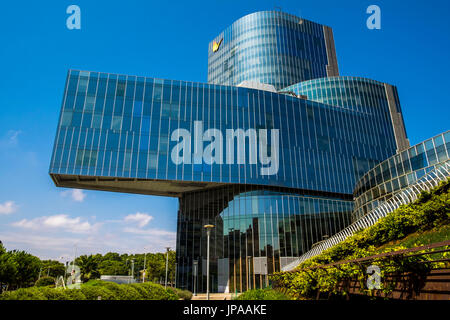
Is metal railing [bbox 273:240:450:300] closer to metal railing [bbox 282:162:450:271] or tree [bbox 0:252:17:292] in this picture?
metal railing [bbox 282:162:450:271]

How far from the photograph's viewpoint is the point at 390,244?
16750 millimetres

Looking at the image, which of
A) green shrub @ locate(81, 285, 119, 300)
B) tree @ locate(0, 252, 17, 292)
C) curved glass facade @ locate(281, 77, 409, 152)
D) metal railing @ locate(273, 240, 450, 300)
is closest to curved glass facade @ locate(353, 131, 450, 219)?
metal railing @ locate(273, 240, 450, 300)

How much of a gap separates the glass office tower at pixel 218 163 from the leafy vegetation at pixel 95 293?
23257 millimetres

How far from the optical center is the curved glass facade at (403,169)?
28.1 m

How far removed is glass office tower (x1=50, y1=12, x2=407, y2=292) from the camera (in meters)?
49.8

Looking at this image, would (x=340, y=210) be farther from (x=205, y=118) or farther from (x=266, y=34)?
(x=266, y=34)

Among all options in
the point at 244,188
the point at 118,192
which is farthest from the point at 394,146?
the point at 118,192

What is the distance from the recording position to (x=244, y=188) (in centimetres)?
5450

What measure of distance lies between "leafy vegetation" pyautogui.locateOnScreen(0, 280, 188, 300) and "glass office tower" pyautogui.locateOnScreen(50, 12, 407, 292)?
916 inches

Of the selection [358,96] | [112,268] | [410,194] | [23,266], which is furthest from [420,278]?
[112,268]

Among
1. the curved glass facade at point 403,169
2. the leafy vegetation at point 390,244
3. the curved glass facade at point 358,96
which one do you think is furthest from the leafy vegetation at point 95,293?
the curved glass facade at point 358,96

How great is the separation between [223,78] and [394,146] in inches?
2349

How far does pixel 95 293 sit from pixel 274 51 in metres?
91.3

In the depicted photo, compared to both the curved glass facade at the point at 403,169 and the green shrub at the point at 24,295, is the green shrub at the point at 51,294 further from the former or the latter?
the curved glass facade at the point at 403,169
